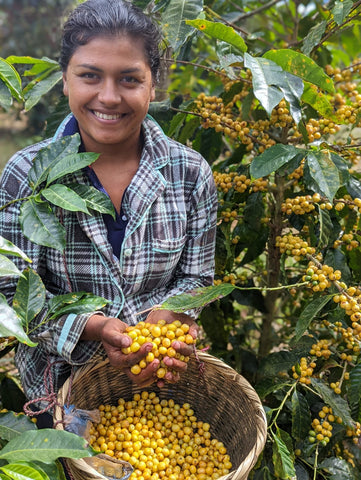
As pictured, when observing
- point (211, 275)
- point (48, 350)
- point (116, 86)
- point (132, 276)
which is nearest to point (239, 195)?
point (211, 275)

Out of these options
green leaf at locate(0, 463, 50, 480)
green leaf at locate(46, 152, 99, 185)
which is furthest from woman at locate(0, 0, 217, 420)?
green leaf at locate(0, 463, 50, 480)

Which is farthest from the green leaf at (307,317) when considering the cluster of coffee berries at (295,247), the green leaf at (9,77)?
the green leaf at (9,77)

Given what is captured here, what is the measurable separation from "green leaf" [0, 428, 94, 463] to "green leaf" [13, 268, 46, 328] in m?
0.36

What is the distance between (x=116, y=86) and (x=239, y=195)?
715 mm

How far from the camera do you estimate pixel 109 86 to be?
1.38 meters

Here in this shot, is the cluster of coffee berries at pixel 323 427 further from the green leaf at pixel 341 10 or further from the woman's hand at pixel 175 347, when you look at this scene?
the green leaf at pixel 341 10

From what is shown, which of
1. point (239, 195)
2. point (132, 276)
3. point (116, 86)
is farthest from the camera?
point (239, 195)

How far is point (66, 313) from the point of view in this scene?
4.84 ft

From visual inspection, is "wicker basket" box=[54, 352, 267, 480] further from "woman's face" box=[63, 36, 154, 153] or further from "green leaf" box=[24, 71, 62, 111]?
"green leaf" box=[24, 71, 62, 111]

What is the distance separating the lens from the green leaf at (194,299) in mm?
1387

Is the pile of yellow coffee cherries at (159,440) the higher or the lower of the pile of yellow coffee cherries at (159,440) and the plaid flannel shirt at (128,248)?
the lower

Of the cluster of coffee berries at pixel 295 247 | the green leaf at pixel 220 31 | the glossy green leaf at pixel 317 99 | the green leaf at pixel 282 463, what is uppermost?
the green leaf at pixel 220 31

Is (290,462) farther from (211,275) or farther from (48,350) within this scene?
Result: (48,350)

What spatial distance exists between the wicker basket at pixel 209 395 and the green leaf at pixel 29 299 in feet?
0.84
